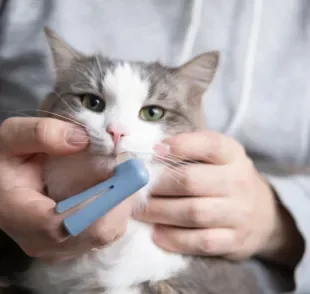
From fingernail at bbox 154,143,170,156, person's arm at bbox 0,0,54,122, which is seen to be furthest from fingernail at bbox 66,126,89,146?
person's arm at bbox 0,0,54,122

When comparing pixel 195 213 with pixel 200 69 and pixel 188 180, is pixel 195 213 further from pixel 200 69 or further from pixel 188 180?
pixel 200 69

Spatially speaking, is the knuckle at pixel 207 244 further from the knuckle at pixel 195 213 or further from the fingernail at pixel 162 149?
the fingernail at pixel 162 149

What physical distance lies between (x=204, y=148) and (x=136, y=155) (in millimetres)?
132

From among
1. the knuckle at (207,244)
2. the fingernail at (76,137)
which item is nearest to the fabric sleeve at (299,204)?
the knuckle at (207,244)

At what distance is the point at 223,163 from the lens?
904 millimetres

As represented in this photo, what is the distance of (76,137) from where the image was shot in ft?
2.56

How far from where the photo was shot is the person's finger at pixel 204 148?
83 cm

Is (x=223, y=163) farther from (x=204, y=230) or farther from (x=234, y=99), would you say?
(x=234, y=99)

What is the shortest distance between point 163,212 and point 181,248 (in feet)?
0.22

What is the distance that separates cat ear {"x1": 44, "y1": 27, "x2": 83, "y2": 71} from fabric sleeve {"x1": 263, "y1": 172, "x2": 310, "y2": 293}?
423 mm

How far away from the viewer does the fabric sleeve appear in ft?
3.12

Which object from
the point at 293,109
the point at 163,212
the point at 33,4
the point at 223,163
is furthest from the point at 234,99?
the point at 33,4

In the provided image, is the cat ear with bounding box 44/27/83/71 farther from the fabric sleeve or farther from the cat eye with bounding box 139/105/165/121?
the fabric sleeve

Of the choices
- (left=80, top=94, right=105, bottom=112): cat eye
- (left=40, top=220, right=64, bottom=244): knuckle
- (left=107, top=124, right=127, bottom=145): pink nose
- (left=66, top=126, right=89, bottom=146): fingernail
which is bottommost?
(left=40, top=220, right=64, bottom=244): knuckle
